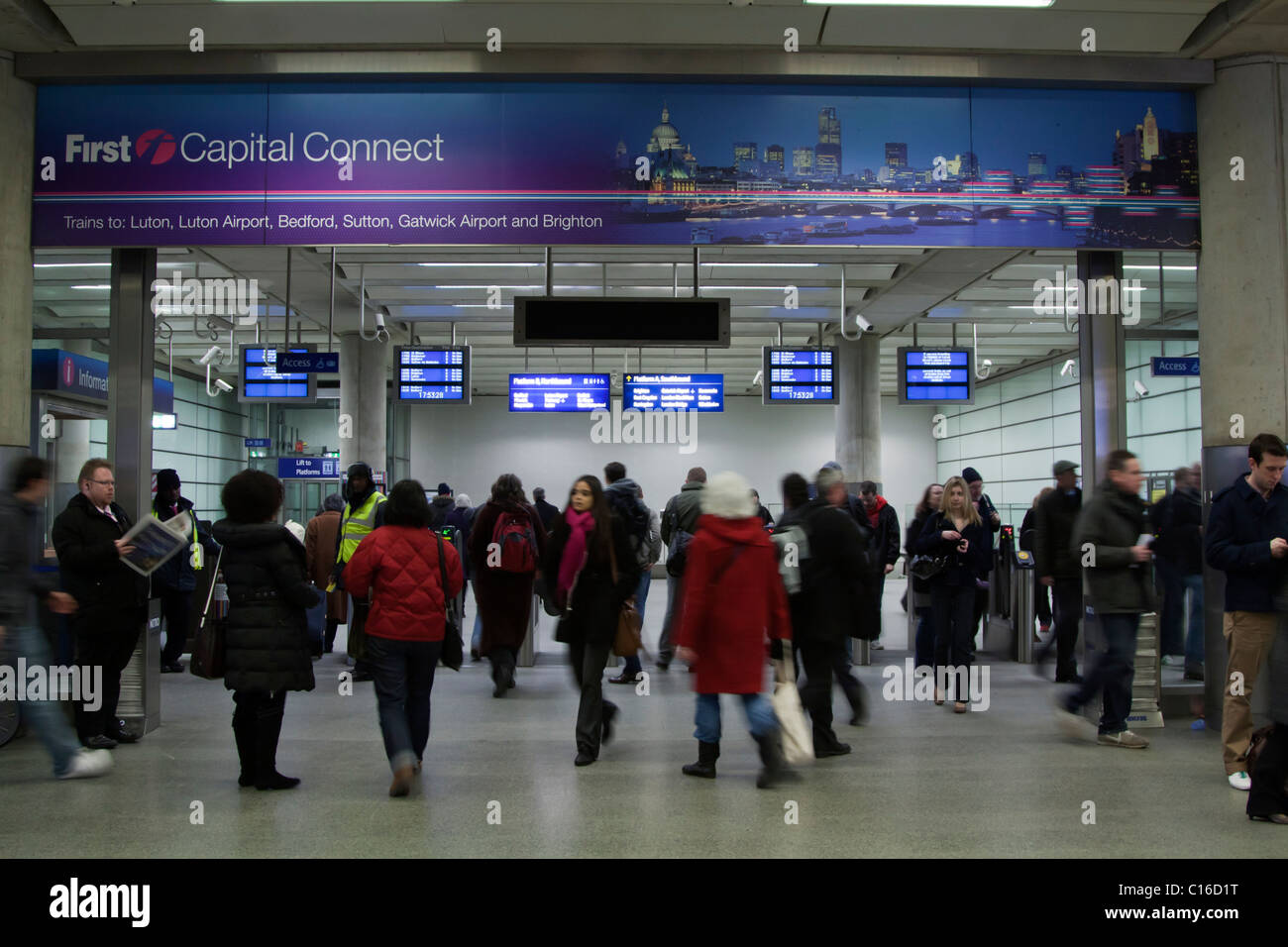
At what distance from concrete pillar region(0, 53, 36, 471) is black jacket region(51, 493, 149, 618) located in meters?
1.02

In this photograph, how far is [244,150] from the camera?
21.6 ft

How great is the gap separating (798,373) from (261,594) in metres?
10.6

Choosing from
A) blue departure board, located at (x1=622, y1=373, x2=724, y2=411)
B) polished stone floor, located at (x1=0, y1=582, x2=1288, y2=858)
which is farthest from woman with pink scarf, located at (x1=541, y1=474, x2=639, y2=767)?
blue departure board, located at (x1=622, y1=373, x2=724, y2=411)

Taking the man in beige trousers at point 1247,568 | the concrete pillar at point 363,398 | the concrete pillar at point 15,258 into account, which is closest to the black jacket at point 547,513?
the concrete pillar at point 15,258

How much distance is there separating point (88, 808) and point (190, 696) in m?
3.28

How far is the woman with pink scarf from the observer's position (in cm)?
560

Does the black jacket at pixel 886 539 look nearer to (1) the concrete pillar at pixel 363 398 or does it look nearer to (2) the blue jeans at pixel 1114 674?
(2) the blue jeans at pixel 1114 674

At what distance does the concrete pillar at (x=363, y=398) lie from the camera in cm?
1753

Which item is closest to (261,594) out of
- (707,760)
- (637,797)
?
(637,797)

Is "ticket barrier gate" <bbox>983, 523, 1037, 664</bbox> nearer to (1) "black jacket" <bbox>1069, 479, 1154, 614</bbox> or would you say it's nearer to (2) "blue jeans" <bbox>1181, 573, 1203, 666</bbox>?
(2) "blue jeans" <bbox>1181, 573, 1203, 666</bbox>

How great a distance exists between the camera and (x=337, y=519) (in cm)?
852

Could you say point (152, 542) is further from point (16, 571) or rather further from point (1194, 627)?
point (1194, 627)

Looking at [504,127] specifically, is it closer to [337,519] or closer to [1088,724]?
[337,519]
